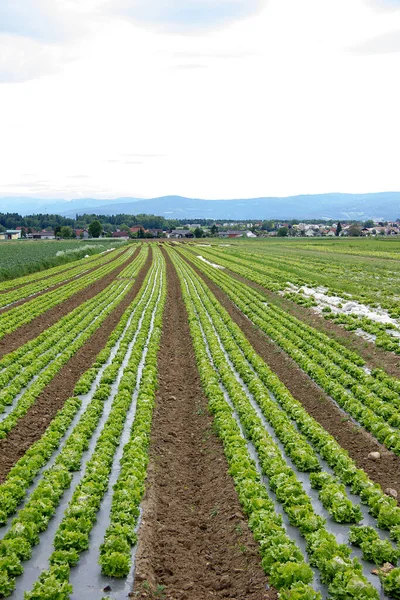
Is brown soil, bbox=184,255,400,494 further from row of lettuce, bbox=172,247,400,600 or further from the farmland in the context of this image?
row of lettuce, bbox=172,247,400,600

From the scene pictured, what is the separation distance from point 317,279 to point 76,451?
30.4 metres

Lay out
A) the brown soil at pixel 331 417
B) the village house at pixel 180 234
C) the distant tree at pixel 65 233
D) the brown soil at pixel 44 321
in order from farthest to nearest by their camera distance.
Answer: the village house at pixel 180 234, the distant tree at pixel 65 233, the brown soil at pixel 44 321, the brown soil at pixel 331 417

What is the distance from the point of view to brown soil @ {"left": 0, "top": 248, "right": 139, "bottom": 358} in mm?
20219

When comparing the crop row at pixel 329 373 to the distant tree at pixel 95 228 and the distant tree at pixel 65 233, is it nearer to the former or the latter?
the distant tree at pixel 95 228

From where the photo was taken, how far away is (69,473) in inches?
375

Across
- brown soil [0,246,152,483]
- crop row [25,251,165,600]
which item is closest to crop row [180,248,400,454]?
crop row [25,251,165,600]

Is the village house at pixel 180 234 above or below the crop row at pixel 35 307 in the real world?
above

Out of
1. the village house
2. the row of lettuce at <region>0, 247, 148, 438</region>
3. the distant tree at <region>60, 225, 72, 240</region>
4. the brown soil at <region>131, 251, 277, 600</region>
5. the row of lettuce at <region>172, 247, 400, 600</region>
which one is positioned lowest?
the brown soil at <region>131, 251, 277, 600</region>

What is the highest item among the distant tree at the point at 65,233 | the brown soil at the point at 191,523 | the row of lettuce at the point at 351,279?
the distant tree at the point at 65,233

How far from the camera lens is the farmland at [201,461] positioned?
7020 millimetres

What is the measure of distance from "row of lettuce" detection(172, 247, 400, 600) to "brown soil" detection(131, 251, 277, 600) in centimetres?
32

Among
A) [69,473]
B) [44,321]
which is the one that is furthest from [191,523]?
[44,321]

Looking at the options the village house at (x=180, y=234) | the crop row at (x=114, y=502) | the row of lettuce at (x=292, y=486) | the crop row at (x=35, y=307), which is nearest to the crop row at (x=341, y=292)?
the row of lettuce at (x=292, y=486)

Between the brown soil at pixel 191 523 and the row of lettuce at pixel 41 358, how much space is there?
12.5 ft
